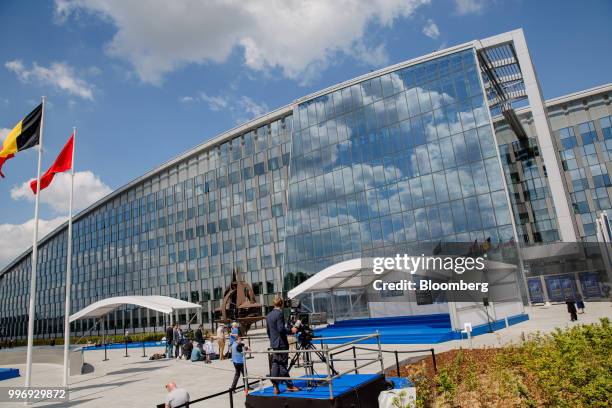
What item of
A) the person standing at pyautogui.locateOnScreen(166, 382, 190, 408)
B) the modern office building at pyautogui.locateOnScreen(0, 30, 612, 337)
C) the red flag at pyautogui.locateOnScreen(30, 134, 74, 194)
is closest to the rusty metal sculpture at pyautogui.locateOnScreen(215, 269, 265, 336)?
the modern office building at pyautogui.locateOnScreen(0, 30, 612, 337)

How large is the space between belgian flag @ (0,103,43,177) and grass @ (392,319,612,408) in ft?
50.0

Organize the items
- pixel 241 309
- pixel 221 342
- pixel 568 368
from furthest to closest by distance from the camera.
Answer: pixel 241 309 < pixel 221 342 < pixel 568 368

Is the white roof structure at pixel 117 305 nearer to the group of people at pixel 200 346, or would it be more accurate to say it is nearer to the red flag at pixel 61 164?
the group of people at pixel 200 346

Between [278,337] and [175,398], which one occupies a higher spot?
[278,337]

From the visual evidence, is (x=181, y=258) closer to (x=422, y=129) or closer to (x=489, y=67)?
(x=422, y=129)

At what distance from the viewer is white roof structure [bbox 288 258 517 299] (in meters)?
26.1

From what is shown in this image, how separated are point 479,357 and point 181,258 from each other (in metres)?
61.8

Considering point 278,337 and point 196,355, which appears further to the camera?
point 196,355

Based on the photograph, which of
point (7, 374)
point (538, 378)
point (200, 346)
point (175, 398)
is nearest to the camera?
point (175, 398)

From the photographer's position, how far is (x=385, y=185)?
148 ft

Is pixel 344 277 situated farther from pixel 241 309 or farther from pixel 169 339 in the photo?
pixel 169 339

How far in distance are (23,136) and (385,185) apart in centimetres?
3490

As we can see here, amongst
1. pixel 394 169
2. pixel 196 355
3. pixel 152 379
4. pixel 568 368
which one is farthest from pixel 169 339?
pixel 394 169

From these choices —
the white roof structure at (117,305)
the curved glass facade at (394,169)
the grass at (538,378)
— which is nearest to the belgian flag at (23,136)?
the white roof structure at (117,305)
